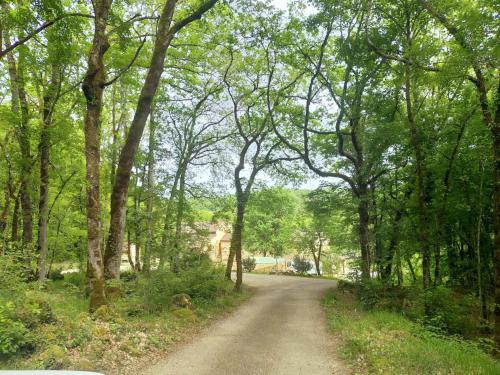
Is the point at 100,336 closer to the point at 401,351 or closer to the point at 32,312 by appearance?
the point at 32,312

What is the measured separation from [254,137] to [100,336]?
13484 mm

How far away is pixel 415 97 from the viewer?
14.0 meters

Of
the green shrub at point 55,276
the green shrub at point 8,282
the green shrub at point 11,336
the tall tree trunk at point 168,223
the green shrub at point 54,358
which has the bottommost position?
the green shrub at point 55,276

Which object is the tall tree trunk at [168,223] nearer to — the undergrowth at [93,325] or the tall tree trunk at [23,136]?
the undergrowth at [93,325]

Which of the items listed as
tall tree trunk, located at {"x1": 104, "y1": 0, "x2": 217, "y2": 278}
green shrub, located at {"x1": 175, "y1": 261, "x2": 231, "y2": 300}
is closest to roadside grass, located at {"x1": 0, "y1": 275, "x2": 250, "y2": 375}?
tall tree trunk, located at {"x1": 104, "y1": 0, "x2": 217, "y2": 278}

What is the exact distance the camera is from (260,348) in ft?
25.9

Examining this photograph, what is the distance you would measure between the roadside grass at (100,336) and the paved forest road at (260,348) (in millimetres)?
541

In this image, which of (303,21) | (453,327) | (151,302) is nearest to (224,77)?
(303,21)

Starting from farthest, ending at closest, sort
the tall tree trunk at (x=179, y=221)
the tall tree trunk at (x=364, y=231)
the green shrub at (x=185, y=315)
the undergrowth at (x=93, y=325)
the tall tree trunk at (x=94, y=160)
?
the tall tree trunk at (x=364, y=231) → the tall tree trunk at (x=179, y=221) → the green shrub at (x=185, y=315) → the tall tree trunk at (x=94, y=160) → the undergrowth at (x=93, y=325)

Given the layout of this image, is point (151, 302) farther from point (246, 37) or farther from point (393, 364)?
point (246, 37)

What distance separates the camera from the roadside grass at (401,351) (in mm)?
5926

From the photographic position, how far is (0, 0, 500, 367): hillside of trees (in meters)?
8.70

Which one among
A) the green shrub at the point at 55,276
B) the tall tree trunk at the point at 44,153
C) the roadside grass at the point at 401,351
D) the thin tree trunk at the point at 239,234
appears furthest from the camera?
the green shrub at the point at 55,276

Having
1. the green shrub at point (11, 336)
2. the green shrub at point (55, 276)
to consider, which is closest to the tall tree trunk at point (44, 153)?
the green shrub at point (55, 276)
